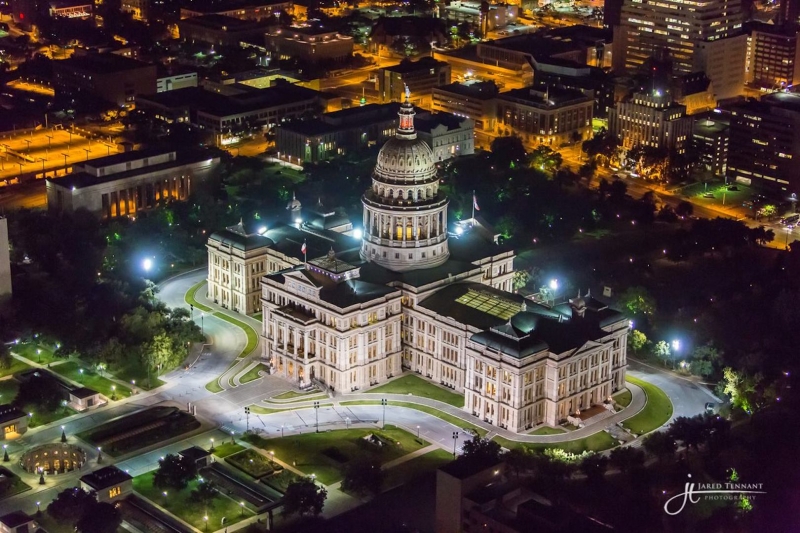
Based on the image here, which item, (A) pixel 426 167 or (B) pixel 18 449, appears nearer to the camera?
(B) pixel 18 449

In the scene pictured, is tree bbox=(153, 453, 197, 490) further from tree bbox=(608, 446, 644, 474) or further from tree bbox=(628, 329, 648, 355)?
tree bbox=(628, 329, 648, 355)

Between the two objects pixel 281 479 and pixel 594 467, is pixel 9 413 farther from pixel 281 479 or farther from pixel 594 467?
pixel 594 467

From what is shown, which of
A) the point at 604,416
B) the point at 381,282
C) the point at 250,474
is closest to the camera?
the point at 250,474

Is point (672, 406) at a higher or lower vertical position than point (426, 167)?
lower

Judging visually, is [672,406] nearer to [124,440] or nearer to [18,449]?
[124,440]

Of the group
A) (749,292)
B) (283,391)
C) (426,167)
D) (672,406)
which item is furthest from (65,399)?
(749,292)

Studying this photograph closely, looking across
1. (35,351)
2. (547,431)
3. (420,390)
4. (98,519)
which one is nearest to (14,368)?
(35,351)
